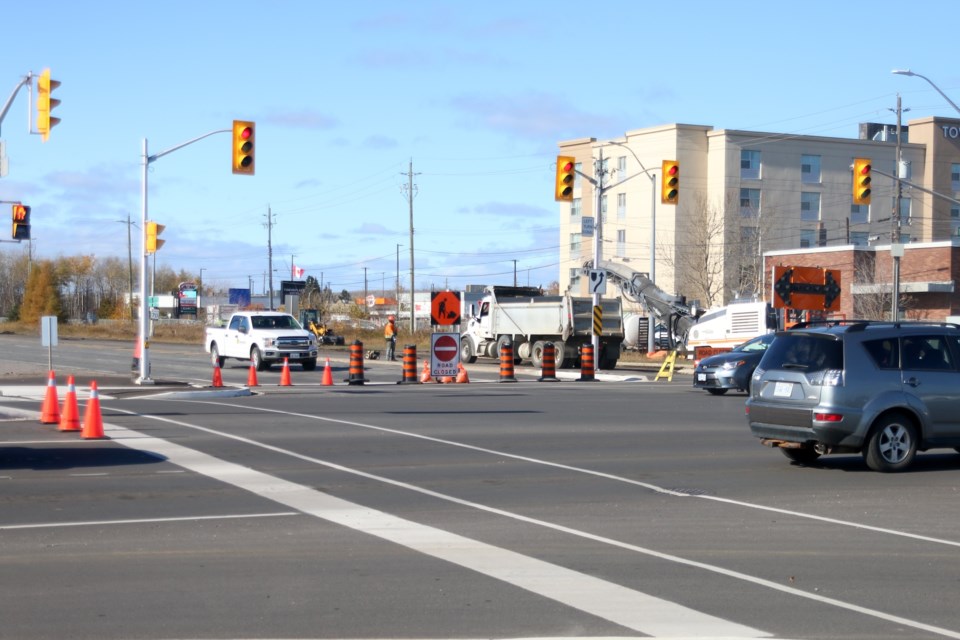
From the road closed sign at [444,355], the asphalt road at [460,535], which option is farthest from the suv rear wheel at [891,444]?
the road closed sign at [444,355]

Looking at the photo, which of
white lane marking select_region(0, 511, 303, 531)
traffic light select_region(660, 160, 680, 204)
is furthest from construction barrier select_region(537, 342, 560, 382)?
white lane marking select_region(0, 511, 303, 531)

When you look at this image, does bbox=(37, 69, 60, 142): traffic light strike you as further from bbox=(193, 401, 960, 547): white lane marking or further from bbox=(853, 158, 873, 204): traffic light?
bbox=(853, 158, 873, 204): traffic light

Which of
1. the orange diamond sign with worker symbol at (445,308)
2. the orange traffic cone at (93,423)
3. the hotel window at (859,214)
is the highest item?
the hotel window at (859,214)

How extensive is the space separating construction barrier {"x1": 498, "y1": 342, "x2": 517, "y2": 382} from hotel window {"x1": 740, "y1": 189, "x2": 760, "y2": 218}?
51351 mm

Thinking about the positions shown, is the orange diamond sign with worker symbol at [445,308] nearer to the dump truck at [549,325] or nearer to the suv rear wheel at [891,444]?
the dump truck at [549,325]

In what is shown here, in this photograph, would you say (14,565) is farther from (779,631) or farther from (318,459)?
(318,459)

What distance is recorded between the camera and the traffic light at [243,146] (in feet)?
88.7

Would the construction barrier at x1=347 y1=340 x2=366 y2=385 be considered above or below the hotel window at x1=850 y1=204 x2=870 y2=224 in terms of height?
below

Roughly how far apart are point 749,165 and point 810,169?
5540 millimetres

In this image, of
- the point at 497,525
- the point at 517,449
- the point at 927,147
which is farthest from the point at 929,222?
the point at 497,525

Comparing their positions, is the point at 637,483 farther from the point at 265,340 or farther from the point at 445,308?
the point at 265,340

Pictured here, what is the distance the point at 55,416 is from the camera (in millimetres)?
19641

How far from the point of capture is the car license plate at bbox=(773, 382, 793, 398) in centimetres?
1417

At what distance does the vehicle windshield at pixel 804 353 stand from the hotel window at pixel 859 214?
76794mm
